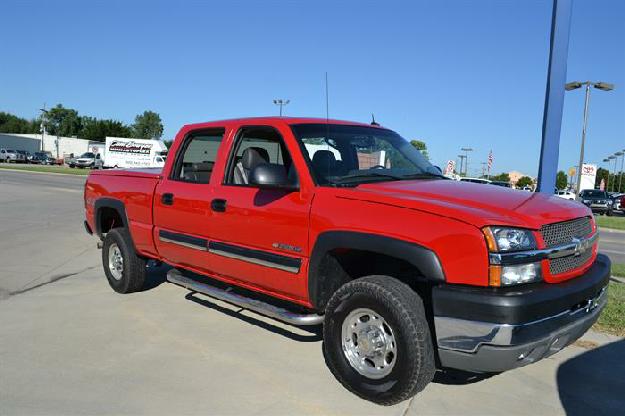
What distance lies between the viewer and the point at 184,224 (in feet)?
16.0

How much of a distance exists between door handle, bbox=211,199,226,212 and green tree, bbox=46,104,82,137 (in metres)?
115

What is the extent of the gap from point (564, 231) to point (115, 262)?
4.79m

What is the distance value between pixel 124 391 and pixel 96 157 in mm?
58972

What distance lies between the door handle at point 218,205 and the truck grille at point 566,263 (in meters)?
2.53

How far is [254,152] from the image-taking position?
456 centimetres

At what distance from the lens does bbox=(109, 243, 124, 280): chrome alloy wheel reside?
6004 mm

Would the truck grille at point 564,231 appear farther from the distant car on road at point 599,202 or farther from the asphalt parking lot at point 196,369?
the distant car on road at point 599,202

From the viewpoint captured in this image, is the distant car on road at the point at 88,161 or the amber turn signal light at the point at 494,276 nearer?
the amber turn signal light at the point at 494,276

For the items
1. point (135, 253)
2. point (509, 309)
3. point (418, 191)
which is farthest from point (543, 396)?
point (135, 253)

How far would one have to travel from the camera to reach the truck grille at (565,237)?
3203 millimetres

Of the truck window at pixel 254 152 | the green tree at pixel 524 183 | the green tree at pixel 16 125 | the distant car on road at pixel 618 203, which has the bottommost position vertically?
the green tree at pixel 524 183

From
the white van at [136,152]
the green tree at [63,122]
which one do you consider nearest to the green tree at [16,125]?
the green tree at [63,122]

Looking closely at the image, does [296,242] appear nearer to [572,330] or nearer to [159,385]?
[159,385]

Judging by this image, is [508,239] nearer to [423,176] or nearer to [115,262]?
[423,176]
